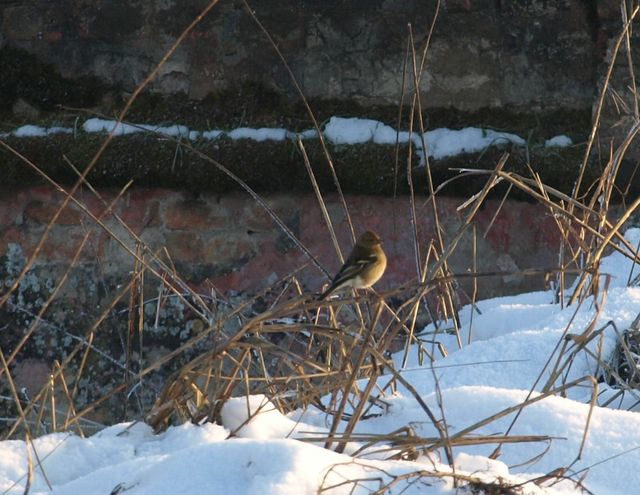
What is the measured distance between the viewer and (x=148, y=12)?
5.38 metres

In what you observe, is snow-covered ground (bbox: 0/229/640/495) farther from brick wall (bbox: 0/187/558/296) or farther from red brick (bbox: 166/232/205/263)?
red brick (bbox: 166/232/205/263)

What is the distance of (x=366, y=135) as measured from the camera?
5.26 metres

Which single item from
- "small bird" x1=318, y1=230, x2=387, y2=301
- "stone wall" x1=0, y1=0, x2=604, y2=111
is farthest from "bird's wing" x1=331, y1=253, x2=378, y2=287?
"stone wall" x1=0, y1=0, x2=604, y2=111

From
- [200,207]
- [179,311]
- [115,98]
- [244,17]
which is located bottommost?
[179,311]

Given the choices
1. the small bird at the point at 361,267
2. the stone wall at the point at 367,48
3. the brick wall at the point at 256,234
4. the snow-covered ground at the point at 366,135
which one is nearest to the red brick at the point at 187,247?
the brick wall at the point at 256,234

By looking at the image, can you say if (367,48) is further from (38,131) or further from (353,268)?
(353,268)

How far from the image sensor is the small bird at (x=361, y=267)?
3377mm

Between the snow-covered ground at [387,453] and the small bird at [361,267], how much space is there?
37cm

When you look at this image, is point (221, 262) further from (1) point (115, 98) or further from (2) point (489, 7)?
(2) point (489, 7)

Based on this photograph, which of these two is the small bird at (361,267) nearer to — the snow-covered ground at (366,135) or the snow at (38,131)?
the snow-covered ground at (366,135)

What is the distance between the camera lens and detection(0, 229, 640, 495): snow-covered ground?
204 centimetres

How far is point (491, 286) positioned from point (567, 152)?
0.67 metres

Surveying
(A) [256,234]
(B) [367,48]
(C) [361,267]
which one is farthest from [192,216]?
(C) [361,267]

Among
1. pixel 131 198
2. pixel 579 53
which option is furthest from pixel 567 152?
pixel 131 198
